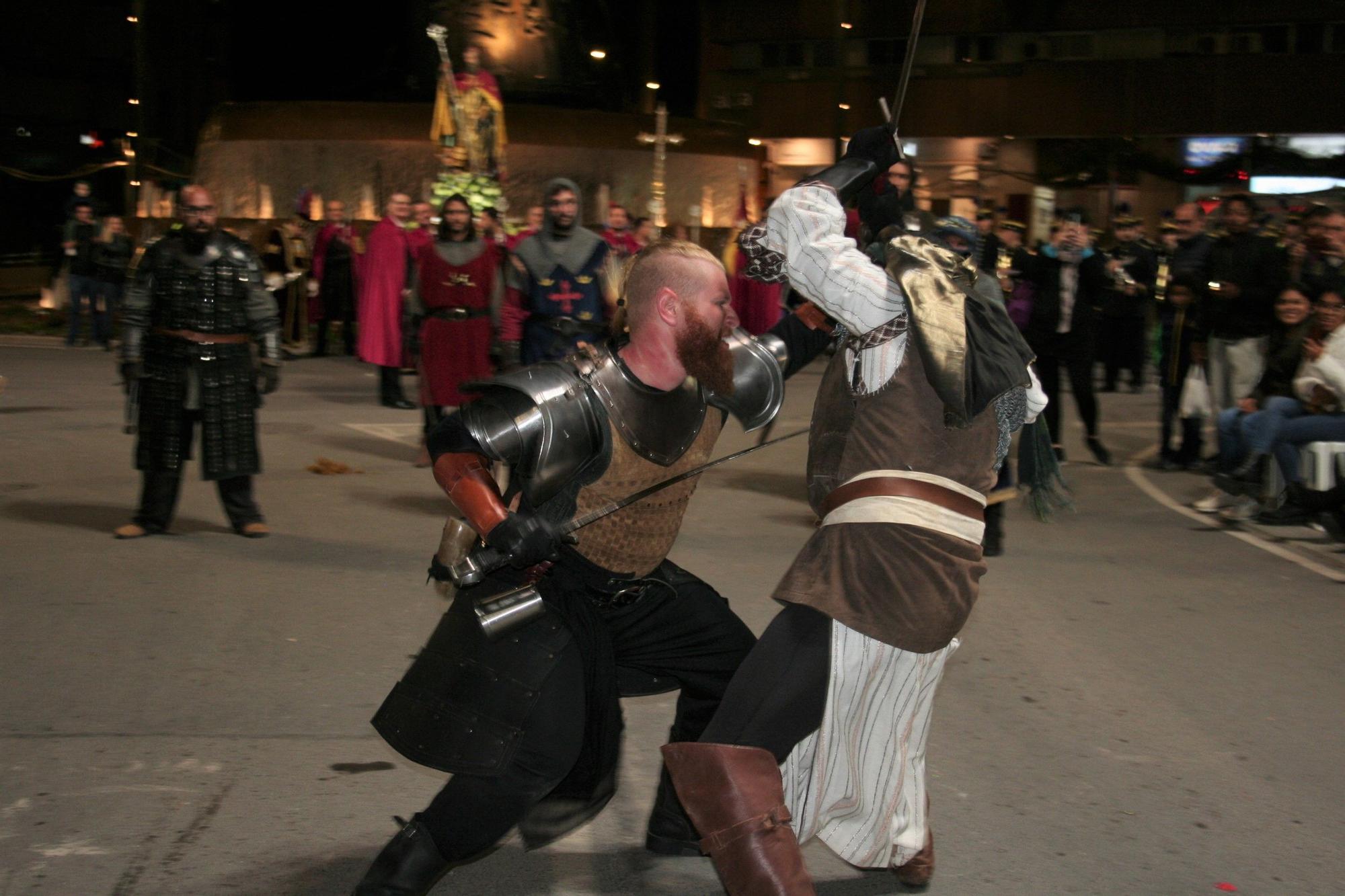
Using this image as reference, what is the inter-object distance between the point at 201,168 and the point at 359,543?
54.3 ft

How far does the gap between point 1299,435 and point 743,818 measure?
6251mm

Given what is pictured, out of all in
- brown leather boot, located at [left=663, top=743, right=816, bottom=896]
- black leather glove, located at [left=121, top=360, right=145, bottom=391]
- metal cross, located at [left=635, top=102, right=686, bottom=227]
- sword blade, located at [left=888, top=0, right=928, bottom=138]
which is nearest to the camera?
brown leather boot, located at [left=663, top=743, right=816, bottom=896]

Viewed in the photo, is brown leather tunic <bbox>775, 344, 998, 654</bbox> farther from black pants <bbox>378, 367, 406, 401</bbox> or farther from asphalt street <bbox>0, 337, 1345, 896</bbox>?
black pants <bbox>378, 367, 406, 401</bbox>

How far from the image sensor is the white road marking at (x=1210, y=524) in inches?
294

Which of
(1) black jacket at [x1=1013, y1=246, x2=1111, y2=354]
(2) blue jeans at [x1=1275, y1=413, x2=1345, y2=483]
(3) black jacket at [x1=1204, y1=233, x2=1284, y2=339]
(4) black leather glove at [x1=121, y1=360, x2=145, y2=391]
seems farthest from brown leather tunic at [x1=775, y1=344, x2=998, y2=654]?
(3) black jacket at [x1=1204, y1=233, x2=1284, y2=339]

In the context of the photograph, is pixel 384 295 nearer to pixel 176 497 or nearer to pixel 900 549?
pixel 176 497

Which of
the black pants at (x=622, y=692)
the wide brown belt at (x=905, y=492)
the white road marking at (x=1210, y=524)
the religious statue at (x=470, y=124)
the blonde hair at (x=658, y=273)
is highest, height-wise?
the religious statue at (x=470, y=124)

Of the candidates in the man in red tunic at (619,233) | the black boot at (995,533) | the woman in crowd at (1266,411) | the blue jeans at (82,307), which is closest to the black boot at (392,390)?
the man in red tunic at (619,233)

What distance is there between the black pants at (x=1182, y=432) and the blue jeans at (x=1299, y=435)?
213 centimetres

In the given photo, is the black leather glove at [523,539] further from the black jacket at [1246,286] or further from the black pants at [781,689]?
the black jacket at [1246,286]

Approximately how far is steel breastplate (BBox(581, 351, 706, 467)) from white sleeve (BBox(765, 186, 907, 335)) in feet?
1.30

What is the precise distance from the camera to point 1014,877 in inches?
141

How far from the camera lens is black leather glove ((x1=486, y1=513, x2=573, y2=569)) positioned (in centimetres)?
291

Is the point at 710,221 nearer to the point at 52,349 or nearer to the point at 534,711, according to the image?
the point at 52,349
